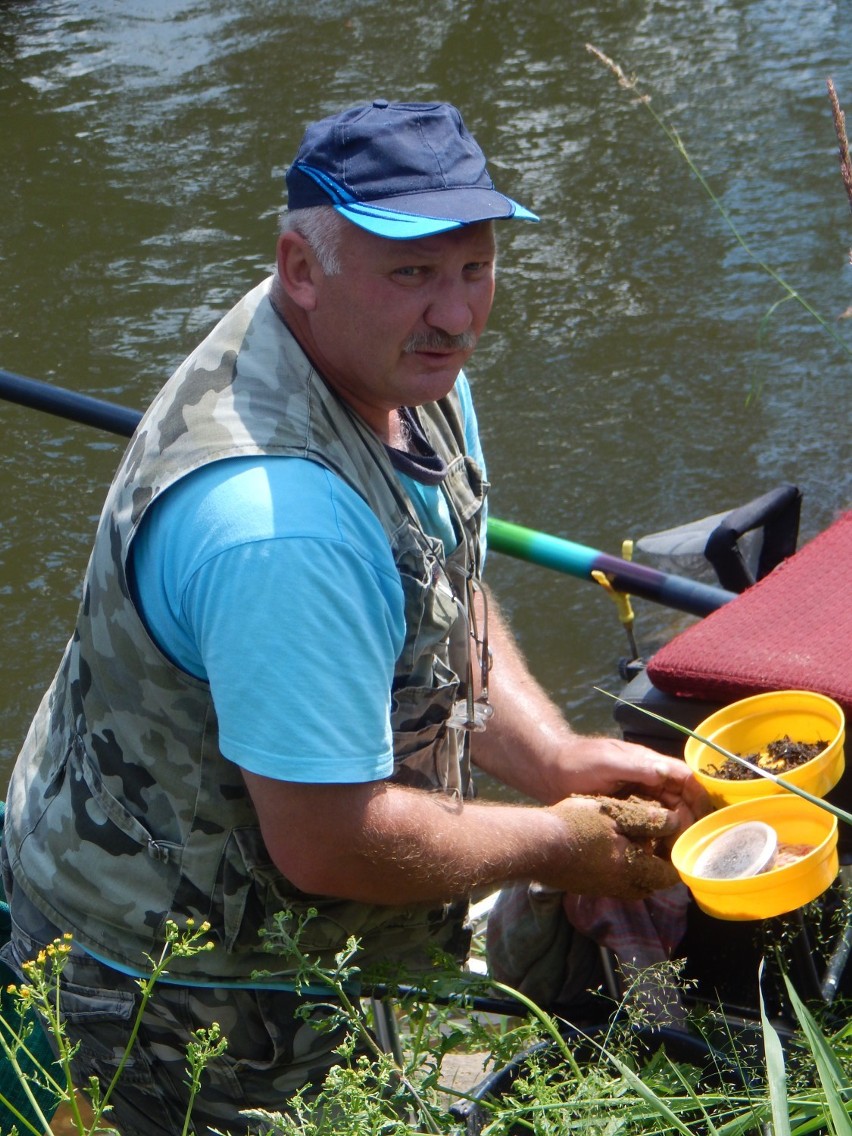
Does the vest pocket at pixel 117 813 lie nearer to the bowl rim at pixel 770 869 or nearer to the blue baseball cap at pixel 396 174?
the bowl rim at pixel 770 869

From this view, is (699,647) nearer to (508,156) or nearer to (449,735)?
(449,735)

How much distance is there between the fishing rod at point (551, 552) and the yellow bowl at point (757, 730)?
3.15 feet

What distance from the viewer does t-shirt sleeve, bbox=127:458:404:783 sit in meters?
1.79

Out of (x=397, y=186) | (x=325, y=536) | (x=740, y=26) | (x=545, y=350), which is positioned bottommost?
(x=545, y=350)

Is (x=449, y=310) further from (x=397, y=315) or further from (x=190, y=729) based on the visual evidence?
(x=190, y=729)

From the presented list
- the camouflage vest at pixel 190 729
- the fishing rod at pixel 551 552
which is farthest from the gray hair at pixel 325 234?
the fishing rod at pixel 551 552

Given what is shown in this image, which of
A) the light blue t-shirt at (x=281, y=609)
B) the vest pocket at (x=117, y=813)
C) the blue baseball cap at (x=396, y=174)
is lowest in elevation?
the vest pocket at (x=117, y=813)

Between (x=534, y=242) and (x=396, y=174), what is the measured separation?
5.41 meters

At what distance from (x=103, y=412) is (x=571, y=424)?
8.77 feet

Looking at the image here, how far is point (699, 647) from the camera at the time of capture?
243cm

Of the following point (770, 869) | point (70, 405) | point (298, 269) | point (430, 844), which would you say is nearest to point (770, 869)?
point (770, 869)

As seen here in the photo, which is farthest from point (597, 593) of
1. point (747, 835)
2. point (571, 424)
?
point (747, 835)

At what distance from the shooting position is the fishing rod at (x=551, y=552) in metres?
3.38

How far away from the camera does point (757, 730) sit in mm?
2268
